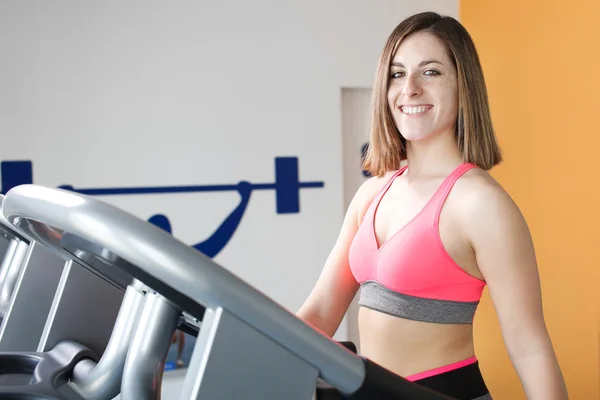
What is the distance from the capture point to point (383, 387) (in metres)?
0.72

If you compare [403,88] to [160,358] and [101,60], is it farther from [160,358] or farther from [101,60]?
[101,60]

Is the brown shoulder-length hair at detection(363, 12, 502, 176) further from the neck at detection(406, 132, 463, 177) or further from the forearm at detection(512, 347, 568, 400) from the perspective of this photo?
the forearm at detection(512, 347, 568, 400)

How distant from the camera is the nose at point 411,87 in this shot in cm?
145

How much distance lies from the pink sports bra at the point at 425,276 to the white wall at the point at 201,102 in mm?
3178

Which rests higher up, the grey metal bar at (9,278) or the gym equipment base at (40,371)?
the grey metal bar at (9,278)

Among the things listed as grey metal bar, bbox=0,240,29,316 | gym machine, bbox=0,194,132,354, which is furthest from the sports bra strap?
grey metal bar, bbox=0,240,29,316

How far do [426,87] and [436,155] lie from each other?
0.14 metres

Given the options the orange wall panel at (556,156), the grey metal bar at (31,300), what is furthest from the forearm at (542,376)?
the orange wall panel at (556,156)

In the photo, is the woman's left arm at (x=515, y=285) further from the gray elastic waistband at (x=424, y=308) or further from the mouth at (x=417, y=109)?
the mouth at (x=417, y=109)

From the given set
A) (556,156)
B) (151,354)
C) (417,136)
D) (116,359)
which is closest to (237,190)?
(556,156)

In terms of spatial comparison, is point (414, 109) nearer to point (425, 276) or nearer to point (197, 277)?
point (425, 276)

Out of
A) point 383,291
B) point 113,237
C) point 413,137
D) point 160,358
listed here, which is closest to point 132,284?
point 160,358

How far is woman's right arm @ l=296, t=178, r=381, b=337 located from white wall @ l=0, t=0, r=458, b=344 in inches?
116

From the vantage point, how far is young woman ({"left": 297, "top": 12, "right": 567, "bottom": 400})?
1272mm
